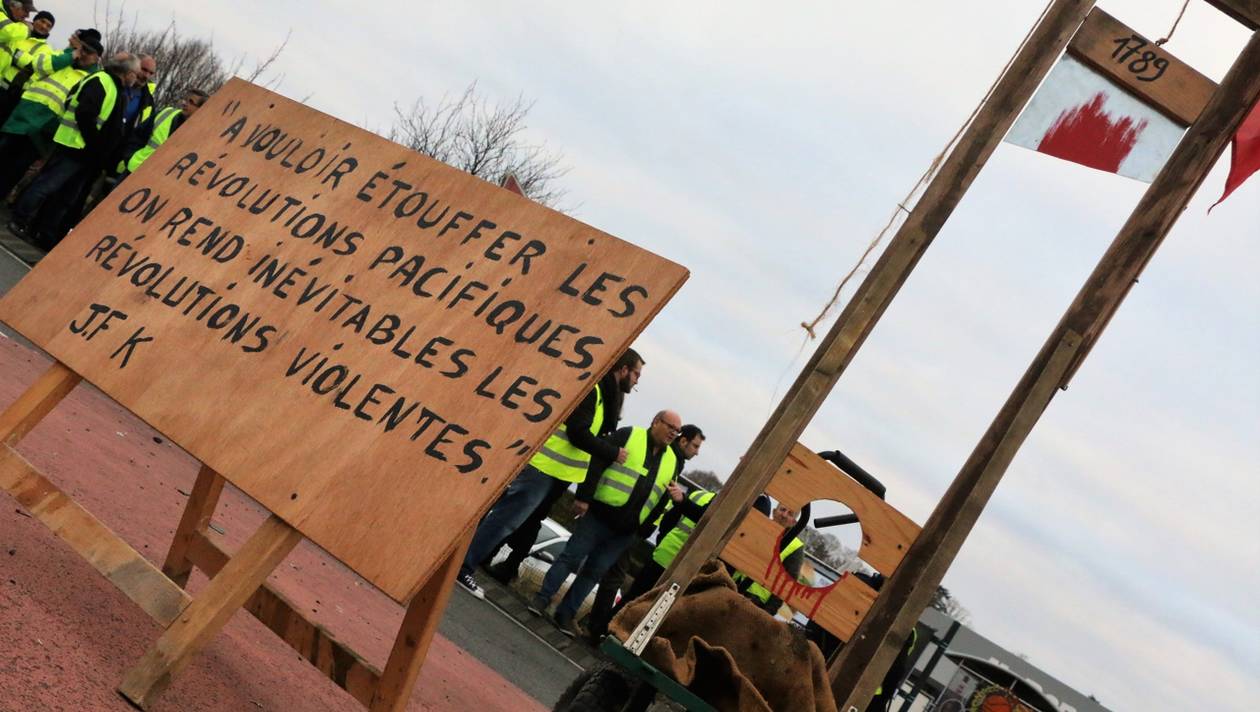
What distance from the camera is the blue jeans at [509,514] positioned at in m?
10.1

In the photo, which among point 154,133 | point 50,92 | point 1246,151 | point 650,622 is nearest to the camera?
point 650,622

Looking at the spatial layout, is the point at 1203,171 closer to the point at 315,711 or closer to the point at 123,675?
the point at 315,711

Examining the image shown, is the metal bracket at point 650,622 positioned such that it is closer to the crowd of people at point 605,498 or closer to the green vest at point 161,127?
the crowd of people at point 605,498

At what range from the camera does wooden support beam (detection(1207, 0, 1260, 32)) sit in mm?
5379

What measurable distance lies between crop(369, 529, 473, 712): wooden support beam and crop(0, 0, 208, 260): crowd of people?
387 inches

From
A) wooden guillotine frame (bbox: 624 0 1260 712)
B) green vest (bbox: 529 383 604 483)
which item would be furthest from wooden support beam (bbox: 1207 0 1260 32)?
green vest (bbox: 529 383 604 483)

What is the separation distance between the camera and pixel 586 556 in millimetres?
11039

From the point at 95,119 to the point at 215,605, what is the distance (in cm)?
1036

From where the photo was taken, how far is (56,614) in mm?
4562

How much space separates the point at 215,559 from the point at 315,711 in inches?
29.7

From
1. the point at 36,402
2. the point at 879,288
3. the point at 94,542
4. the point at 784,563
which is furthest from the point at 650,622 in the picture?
the point at 784,563

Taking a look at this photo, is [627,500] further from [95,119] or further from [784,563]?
[95,119]

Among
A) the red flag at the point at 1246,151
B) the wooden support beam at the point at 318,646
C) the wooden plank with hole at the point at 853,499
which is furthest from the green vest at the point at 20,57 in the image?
the red flag at the point at 1246,151

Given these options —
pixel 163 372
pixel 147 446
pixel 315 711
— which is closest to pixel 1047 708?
pixel 147 446
